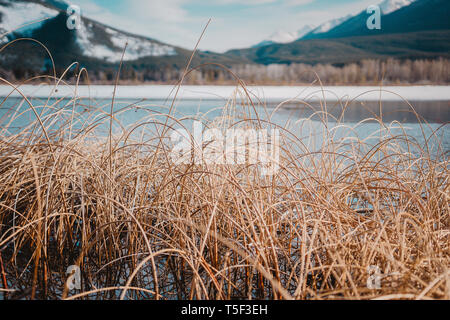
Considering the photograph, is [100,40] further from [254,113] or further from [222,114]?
[222,114]

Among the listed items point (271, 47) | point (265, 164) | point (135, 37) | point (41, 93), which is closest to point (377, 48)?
point (271, 47)

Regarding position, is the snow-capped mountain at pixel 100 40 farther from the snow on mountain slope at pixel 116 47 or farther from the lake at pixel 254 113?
the lake at pixel 254 113

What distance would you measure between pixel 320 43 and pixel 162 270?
91146 mm

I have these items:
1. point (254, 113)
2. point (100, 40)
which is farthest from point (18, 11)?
point (254, 113)

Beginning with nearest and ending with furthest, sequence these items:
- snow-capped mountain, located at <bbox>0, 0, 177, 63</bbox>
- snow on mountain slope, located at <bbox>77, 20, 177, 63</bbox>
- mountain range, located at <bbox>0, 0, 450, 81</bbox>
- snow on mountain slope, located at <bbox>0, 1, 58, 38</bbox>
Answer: mountain range, located at <bbox>0, 0, 450, 81</bbox> < snow on mountain slope, located at <bbox>0, 1, 58, 38</bbox> < snow-capped mountain, located at <bbox>0, 0, 177, 63</bbox> < snow on mountain slope, located at <bbox>77, 20, 177, 63</bbox>

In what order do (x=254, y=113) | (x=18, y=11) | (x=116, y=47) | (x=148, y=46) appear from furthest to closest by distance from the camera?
1. (x=116, y=47)
2. (x=148, y=46)
3. (x=18, y=11)
4. (x=254, y=113)

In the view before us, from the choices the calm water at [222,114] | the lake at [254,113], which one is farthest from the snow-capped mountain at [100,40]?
the calm water at [222,114]

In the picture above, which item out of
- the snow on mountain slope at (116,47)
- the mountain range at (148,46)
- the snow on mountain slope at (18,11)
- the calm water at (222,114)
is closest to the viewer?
the calm water at (222,114)

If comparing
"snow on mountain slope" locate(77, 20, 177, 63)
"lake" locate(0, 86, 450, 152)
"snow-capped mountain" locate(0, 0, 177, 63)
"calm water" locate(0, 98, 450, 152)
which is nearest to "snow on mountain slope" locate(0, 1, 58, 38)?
"snow-capped mountain" locate(0, 0, 177, 63)

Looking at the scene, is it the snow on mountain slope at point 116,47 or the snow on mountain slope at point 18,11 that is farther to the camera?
the snow on mountain slope at point 116,47

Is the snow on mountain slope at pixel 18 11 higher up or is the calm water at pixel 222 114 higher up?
the snow on mountain slope at pixel 18 11

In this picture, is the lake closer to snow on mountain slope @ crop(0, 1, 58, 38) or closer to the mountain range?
the mountain range
